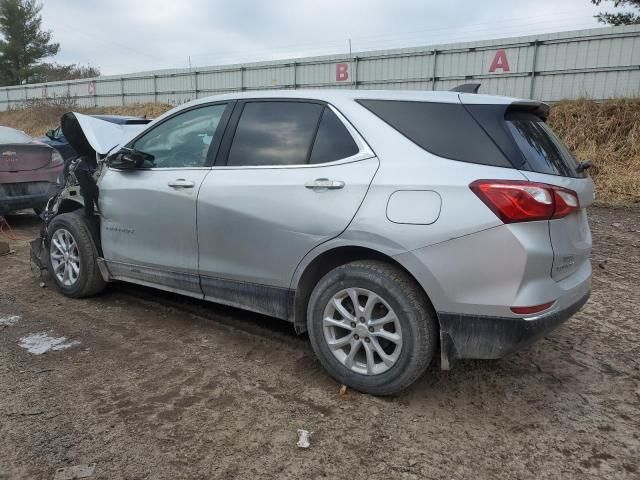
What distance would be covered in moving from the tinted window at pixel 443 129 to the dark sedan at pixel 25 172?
18.3ft

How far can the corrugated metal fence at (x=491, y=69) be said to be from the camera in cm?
1297

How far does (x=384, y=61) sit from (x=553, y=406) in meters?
15.8

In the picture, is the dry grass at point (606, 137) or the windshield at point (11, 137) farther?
the dry grass at point (606, 137)

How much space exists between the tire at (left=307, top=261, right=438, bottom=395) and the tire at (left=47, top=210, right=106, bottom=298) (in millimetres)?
2320

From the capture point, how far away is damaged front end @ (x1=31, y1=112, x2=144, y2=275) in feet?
14.4

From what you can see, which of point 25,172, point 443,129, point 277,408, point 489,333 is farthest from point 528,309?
point 25,172

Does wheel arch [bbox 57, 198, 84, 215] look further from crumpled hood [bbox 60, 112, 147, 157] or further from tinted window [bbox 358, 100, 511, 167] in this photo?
tinted window [bbox 358, 100, 511, 167]

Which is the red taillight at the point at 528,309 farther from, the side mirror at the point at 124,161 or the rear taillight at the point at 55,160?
the rear taillight at the point at 55,160

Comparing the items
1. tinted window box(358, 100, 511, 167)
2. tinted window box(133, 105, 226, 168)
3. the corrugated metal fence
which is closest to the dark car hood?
tinted window box(133, 105, 226, 168)

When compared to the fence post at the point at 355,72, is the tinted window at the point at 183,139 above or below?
below

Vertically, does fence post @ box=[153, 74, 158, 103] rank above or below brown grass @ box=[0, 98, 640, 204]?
above

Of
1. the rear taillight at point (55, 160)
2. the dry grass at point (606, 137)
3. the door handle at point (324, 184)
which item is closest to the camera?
the door handle at point (324, 184)

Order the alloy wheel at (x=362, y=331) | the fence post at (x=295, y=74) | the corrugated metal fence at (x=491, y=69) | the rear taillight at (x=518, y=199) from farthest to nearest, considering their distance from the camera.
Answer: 1. the fence post at (x=295, y=74)
2. the corrugated metal fence at (x=491, y=69)
3. the alloy wheel at (x=362, y=331)
4. the rear taillight at (x=518, y=199)

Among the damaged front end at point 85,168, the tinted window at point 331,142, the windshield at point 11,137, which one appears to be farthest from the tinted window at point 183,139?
the windshield at point 11,137
